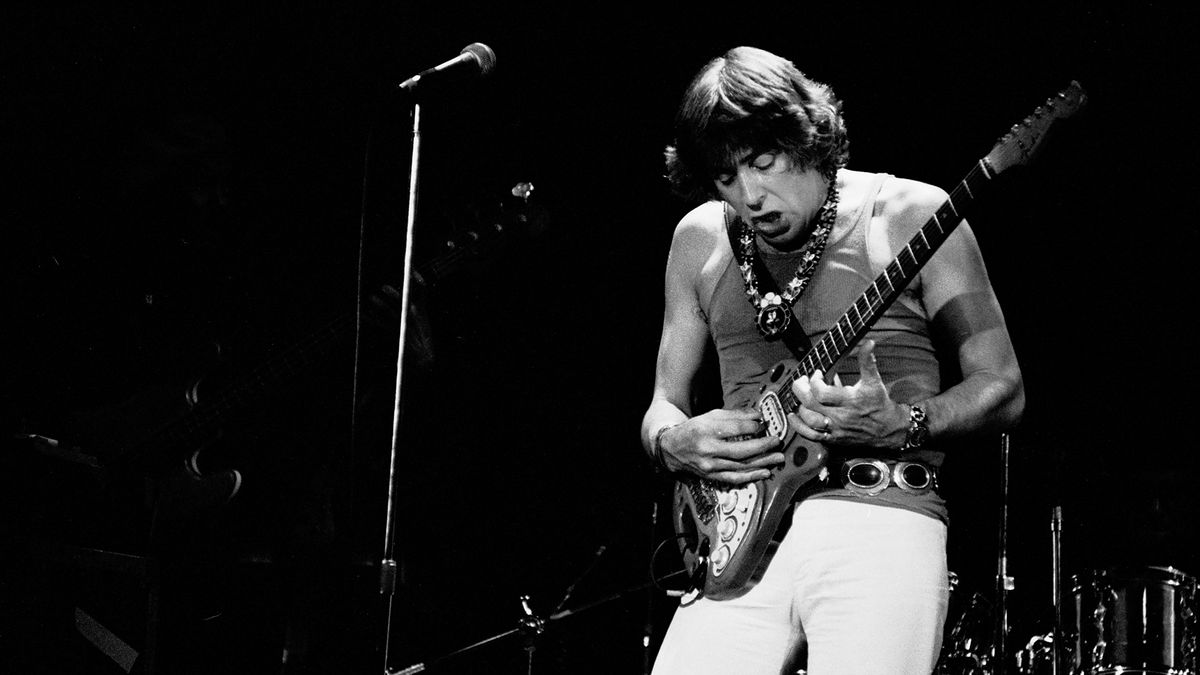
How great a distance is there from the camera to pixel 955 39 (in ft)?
14.9

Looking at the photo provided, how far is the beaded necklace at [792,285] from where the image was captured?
2.57 meters

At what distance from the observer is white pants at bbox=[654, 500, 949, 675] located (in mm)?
Result: 2078

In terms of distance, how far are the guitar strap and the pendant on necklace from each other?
11 mm

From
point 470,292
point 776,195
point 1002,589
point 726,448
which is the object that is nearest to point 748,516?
point 726,448

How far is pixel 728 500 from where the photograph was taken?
2.48 meters

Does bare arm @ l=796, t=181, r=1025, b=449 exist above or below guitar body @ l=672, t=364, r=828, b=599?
above

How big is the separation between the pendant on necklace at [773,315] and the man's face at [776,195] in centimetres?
17

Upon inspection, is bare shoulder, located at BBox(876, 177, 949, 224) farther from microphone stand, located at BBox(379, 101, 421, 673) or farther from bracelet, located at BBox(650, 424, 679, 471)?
microphone stand, located at BBox(379, 101, 421, 673)

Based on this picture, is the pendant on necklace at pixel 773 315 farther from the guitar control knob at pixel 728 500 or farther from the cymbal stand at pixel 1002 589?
the cymbal stand at pixel 1002 589

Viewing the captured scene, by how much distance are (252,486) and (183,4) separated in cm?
220

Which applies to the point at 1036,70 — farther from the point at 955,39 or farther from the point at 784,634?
the point at 784,634

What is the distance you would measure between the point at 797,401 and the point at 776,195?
0.54 metres

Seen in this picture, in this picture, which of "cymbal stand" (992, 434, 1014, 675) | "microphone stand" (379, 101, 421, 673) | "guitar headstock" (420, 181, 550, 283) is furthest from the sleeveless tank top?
"cymbal stand" (992, 434, 1014, 675)

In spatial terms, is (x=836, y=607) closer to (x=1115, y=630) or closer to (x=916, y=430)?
(x=916, y=430)
